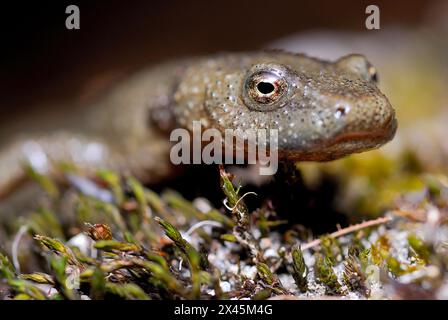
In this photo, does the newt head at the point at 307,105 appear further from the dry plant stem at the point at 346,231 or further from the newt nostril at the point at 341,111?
the dry plant stem at the point at 346,231

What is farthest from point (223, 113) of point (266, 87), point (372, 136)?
point (372, 136)

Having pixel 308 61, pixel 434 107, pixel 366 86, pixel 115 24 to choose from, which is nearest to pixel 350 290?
pixel 366 86

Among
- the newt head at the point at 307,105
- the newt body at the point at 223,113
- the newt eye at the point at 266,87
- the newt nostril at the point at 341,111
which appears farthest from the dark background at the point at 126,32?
the newt nostril at the point at 341,111

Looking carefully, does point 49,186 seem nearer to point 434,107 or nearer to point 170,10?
point 170,10

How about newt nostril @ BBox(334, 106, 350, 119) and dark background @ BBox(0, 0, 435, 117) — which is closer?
newt nostril @ BBox(334, 106, 350, 119)


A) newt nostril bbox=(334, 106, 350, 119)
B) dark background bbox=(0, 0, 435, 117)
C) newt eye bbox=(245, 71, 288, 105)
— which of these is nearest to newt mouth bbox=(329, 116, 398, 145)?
newt nostril bbox=(334, 106, 350, 119)

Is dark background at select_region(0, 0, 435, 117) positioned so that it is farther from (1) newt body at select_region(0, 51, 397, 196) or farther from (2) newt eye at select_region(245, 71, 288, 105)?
(2) newt eye at select_region(245, 71, 288, 105)
